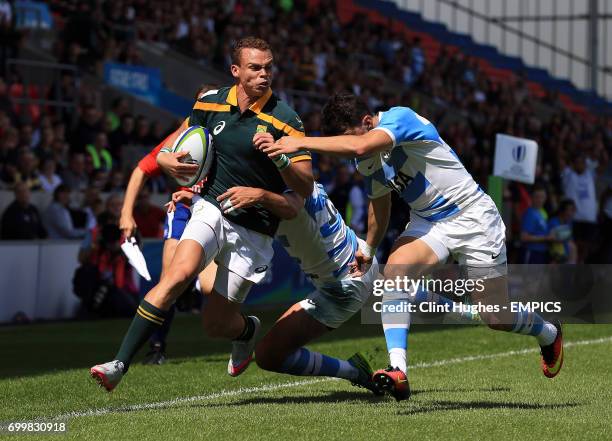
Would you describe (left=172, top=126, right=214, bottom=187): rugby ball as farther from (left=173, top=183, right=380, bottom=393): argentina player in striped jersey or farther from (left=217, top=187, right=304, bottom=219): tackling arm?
(left=173, top=183, right=380, bottom=393): argentina player in striped jersey

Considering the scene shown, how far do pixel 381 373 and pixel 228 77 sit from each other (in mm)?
18568

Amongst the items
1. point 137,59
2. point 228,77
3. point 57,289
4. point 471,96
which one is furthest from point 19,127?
point 471,96

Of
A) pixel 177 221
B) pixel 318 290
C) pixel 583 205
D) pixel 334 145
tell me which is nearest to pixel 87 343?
pixel 177 221

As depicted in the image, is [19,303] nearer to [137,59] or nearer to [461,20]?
[137,59]

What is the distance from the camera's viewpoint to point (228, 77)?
84.8ft

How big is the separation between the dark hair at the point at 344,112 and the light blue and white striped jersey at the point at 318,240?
0.56 meters

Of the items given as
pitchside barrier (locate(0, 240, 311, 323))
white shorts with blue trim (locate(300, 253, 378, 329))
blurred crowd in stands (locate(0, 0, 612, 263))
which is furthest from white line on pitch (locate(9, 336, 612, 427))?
pitchside barrier (locate(0, 240, 311, 323))

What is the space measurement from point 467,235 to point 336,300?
3.25ft

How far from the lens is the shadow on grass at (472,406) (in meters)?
8.11

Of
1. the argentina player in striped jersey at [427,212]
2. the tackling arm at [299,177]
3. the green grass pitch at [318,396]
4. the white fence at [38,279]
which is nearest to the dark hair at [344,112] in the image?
the argentina player in striped jersey at [427,212]

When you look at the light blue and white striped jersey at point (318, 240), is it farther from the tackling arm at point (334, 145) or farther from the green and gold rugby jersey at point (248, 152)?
the tackling arm at point (334, 145)

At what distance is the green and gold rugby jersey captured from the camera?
8.10 m

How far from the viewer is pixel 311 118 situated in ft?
71.8

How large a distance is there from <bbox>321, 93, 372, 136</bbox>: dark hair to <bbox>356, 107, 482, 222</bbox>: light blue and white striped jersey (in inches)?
15.2
